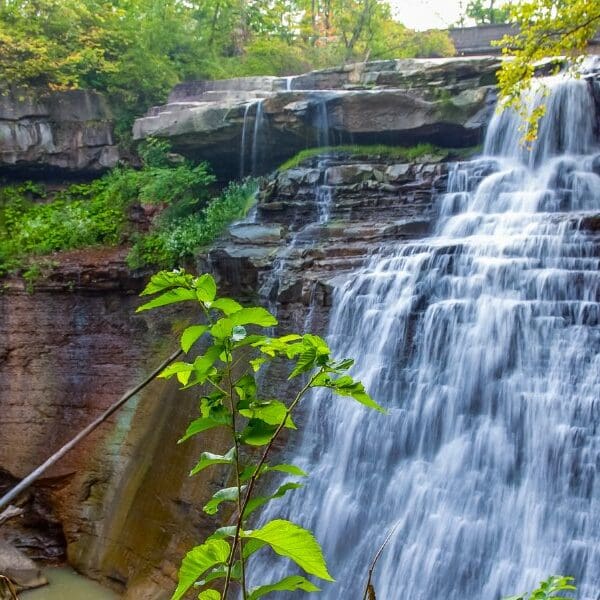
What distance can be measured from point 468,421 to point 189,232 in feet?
20.1

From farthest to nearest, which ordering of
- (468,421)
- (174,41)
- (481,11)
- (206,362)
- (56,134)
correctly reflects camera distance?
(481,11), (174,41), (56,134), (468,421), (206,362)

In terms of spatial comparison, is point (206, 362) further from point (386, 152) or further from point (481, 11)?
point (481, 11)

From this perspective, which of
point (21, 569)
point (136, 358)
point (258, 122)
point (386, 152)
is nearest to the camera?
point (21, 569)

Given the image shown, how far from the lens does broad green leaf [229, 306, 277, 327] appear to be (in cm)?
152

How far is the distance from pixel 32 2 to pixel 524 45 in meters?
11.2

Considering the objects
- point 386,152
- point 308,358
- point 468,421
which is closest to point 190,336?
point 308,358

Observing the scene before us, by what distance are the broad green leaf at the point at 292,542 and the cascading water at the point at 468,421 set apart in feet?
16.2

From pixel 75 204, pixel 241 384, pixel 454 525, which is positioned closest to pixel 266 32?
pixel 75 204

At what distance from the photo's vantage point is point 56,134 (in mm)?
14070

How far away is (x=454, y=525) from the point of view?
6402mm

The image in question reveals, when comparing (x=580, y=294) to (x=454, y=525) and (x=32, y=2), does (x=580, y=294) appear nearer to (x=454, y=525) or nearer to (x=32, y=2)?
(x=454, y=525)

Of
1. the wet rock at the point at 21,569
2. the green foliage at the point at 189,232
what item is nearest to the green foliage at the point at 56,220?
the green foliage at the point at 189,232

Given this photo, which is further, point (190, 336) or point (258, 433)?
point (190, 336)

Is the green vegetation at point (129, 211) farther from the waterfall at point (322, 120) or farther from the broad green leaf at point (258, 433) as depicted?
the broad green leaf at point (258, 433)
